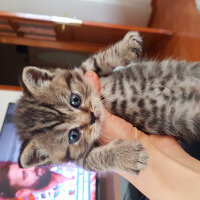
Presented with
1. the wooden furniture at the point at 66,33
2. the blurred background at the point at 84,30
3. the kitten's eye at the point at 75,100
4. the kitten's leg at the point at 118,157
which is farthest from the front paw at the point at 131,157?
the wooden furniture at the point at 66,33

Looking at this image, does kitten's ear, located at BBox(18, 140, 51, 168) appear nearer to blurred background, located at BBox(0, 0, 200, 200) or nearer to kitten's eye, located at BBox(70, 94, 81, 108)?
kitten's eye, located at BBox(70, 94, 81, 108)

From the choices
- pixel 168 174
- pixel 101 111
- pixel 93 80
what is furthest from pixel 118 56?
pixel 168 174

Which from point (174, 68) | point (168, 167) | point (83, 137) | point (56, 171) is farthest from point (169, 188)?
point (56, 171)

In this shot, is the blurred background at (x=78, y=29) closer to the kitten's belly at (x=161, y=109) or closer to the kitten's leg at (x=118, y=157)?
the kitten's belly at (x=161, y=109)

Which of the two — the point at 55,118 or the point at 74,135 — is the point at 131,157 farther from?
the point at 55,118

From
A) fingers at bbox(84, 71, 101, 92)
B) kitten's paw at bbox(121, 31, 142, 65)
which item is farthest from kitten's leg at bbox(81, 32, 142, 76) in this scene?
fingers at bbox(84, 71, 101, 92)

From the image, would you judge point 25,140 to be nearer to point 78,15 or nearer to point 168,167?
point 168,167
